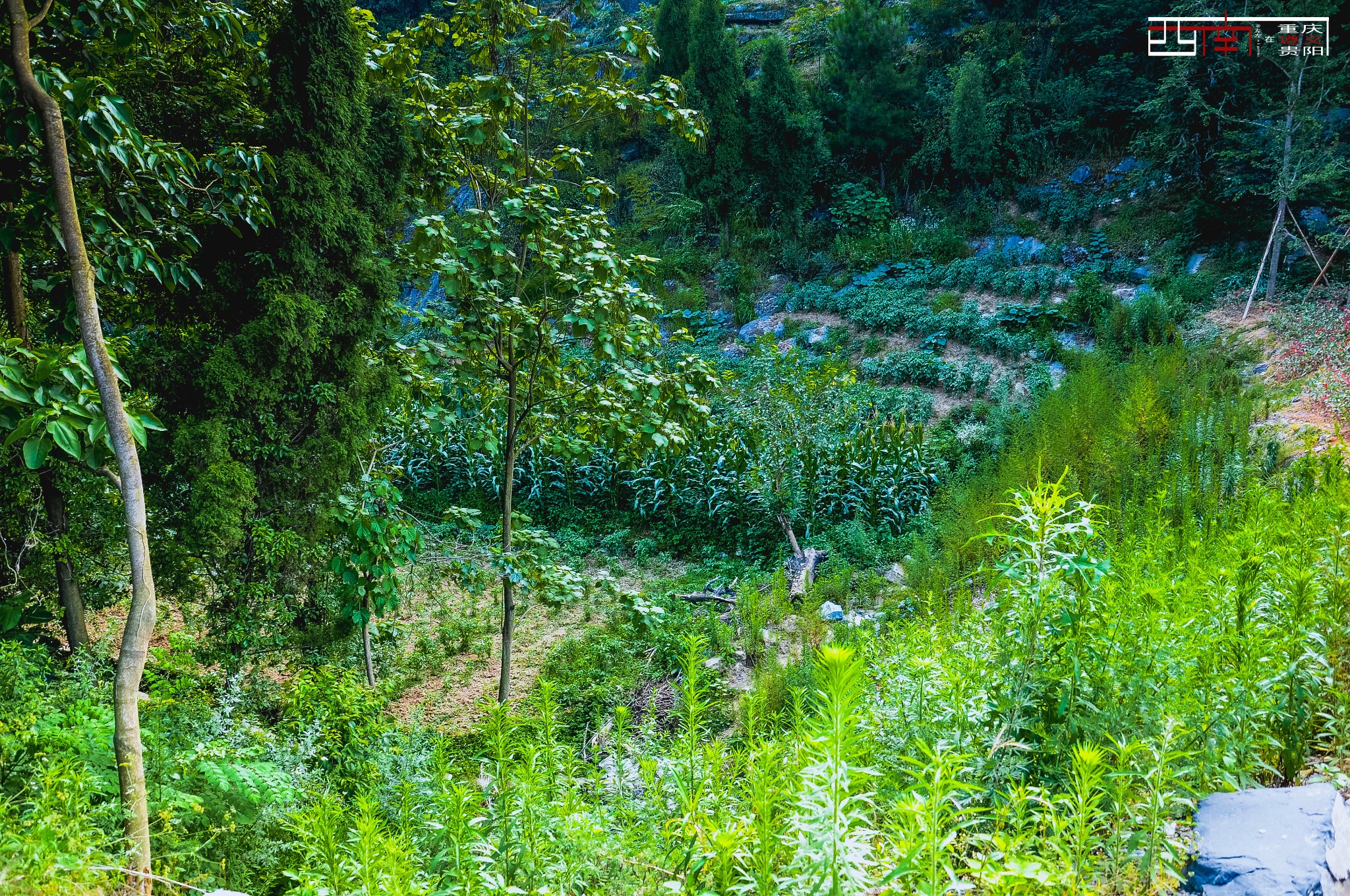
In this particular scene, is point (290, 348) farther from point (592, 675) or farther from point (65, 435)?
point (592, 675)

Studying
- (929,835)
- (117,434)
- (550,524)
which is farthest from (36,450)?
(550,524)

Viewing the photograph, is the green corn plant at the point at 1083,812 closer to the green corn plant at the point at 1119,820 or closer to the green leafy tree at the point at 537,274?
the green corn plant at the point at 1119,820

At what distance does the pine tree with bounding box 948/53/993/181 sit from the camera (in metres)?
15.4

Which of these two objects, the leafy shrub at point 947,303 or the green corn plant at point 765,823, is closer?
the green corn plant at point 765,823

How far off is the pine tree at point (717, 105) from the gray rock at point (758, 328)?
3.78 metres

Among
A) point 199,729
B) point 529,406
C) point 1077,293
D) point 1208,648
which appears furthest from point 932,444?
point 199,729

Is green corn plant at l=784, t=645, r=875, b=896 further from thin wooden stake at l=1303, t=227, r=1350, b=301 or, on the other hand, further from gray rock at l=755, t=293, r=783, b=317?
gray rock at l=755, t=293, r=783, b=317

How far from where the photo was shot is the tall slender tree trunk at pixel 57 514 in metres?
3.44

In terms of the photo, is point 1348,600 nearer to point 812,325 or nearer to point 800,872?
point 800,872

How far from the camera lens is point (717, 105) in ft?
55.5

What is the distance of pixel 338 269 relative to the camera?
189 inches

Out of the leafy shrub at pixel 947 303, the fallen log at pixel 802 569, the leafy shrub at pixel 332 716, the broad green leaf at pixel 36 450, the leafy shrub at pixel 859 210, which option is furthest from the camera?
the leafy shrub at pixel 859 210

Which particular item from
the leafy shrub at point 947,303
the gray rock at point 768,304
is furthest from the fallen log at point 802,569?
the gray rock at point 768,304

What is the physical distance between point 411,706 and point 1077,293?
11318mm
